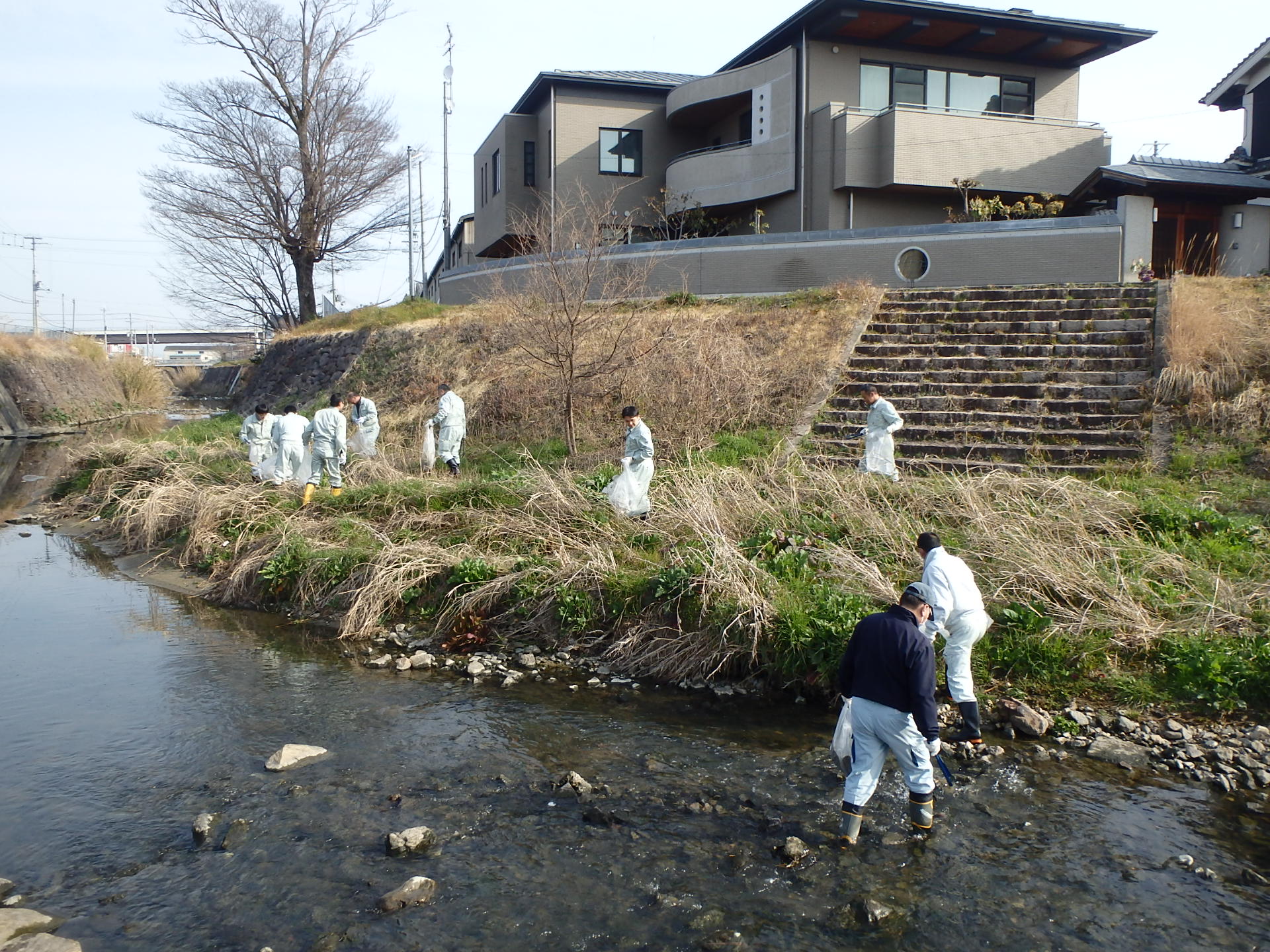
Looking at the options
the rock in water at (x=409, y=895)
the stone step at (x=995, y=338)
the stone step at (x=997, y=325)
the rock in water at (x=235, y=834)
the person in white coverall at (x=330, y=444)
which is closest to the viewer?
the rock in water at (x=409, y=895)

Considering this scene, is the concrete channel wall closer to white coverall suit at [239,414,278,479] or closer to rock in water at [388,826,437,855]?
white coverall suit at [239,414,278,479]

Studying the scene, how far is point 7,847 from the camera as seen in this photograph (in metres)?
6.05

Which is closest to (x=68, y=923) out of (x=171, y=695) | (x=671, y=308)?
(x=171, y=695)

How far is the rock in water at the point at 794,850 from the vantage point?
5.77m

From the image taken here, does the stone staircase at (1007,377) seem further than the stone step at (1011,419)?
No

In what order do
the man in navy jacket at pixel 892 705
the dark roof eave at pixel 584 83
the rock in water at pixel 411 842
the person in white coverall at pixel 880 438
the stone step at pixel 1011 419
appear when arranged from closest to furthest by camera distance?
the man in navy jacket at pixel 892 705 < the rock in water at pixel 411 842 < the person in white coverall at pixel 880 438 < the stone step at pixel 1011 419 < the dark roof eave at pixel 584 83

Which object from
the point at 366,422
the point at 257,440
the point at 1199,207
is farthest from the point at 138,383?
the point at 1199,207

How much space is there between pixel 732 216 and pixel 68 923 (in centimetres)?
2587

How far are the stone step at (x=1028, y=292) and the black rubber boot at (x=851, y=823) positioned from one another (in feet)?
48.4

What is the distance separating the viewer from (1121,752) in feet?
23.9

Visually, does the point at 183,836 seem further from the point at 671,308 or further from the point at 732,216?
the point at 732,216

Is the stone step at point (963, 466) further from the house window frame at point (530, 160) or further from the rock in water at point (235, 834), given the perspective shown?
the house window frame at point (530, 160)

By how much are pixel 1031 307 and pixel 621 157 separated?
625 inches

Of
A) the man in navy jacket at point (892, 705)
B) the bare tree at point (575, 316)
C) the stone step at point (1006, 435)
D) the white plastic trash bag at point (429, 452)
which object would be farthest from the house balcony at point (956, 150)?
the man in navy jacket at point (892, 705)
